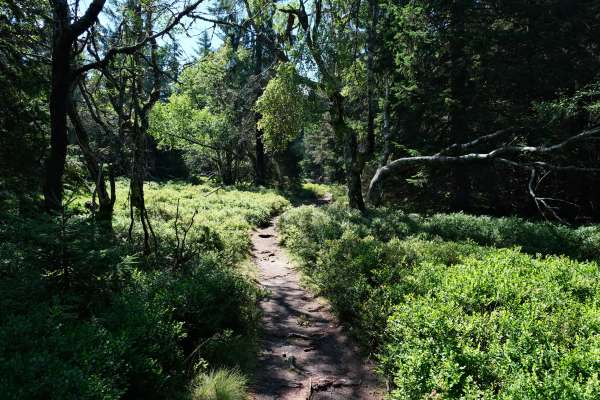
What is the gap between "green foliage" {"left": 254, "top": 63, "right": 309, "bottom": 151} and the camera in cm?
1234

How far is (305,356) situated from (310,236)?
579 cm

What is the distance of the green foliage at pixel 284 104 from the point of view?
486 inches

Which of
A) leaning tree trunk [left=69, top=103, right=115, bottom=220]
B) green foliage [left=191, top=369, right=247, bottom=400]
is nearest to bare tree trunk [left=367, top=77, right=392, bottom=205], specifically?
leaning tree trunk [left=69, top=103, right=115, bottom=220]

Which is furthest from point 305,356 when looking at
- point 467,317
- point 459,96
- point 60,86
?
point 459,96

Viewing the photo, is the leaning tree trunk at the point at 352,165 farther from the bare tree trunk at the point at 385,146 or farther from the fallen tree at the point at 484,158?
the bare tree trunk at the point at 385,146

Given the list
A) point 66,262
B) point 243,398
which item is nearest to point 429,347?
point 243,398

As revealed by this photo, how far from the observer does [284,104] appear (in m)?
13.6

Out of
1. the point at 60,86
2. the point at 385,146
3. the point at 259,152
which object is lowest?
the point at 385,146

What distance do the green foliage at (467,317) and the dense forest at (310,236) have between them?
0.10ft

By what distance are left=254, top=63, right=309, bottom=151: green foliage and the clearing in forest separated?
6990mm

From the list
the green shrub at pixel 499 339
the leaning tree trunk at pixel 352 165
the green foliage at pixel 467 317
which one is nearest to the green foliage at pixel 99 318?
the green foliage at pixel 467 317

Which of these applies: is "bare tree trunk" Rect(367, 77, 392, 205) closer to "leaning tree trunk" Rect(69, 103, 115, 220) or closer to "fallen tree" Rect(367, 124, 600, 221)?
"fallen tree" Rect(367, 124, 600, 221)

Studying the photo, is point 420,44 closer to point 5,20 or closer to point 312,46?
point 312,46

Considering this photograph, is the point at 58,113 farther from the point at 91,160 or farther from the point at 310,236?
the point at 310,236
